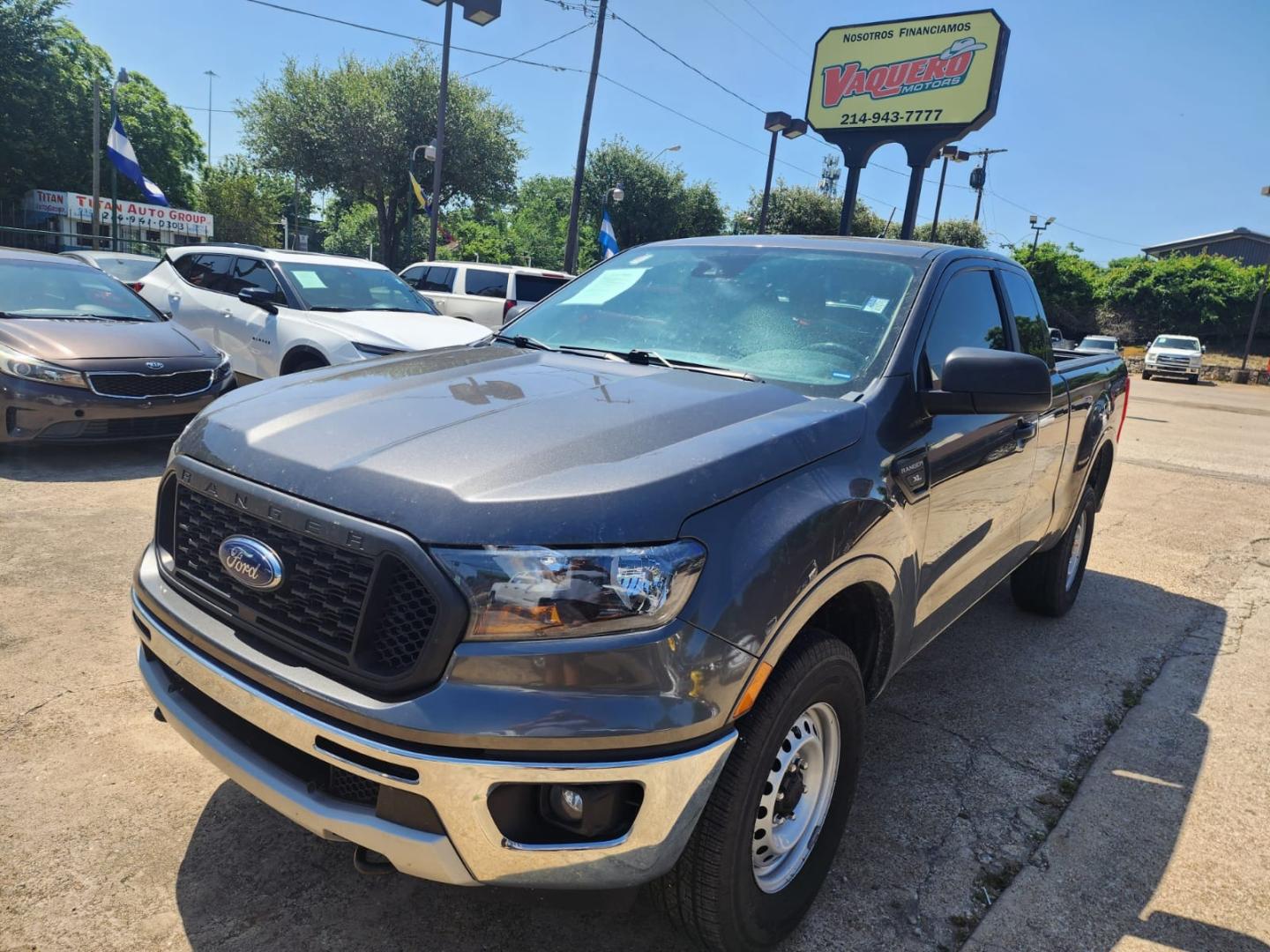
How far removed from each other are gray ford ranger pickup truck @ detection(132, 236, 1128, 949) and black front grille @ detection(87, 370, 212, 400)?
4404 millimetres

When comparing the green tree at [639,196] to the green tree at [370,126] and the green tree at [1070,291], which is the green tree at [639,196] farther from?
the green tree at [1070,291]

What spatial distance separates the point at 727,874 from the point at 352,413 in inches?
55.5

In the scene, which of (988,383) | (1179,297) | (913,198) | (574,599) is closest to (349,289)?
(988,383)

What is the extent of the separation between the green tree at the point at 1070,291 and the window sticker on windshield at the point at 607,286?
4656 centimetres

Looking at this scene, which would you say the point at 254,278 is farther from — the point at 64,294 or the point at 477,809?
the point at 477,809

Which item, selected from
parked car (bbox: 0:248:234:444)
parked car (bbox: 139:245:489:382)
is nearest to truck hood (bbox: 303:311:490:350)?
parked car (bbox: 139:245:489:382)

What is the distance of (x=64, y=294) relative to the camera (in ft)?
23.1

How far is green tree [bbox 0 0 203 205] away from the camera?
3591 centimetres

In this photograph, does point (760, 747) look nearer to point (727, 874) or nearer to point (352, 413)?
point (727, 874)

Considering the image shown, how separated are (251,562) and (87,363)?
5.27 metres

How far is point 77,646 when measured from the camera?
341 centimetres

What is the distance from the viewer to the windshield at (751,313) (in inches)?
106

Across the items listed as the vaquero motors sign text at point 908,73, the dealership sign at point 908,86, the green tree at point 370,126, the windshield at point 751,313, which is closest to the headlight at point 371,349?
the windshield at point 751,313

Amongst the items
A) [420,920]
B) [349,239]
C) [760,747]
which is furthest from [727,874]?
[349,239]
